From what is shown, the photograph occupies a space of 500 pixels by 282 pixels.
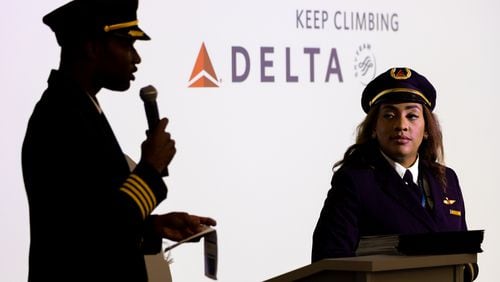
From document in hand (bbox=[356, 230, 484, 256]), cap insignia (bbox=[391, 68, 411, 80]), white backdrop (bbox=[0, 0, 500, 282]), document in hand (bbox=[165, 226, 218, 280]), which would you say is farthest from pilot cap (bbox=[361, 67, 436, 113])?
white backdrop (bbox=[0, 0, 500, 282])

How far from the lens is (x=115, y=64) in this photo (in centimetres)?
208

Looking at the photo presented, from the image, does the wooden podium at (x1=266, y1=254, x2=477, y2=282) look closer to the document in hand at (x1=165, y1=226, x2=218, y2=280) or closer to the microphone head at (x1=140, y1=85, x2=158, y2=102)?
the document in hand at (x1=165, y1=226, x2=218, y2=280)

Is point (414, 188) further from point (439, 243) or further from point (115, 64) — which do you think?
point (115, 64)

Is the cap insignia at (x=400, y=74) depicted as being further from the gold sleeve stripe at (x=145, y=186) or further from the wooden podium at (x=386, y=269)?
the gold sleeve stripe at (x=145, y=186)

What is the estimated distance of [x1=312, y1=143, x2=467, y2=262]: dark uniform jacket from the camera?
2.62m

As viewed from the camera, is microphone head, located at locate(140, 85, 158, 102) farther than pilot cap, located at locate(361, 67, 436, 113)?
No

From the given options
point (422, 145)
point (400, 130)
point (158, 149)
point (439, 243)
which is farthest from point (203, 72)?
point (158, 149)

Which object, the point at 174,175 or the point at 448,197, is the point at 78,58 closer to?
the point at 448,197

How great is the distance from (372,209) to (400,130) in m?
0.21

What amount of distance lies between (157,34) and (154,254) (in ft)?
6.29

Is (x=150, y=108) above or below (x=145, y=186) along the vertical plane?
above

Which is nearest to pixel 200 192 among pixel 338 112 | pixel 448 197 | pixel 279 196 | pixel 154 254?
pixel 279 196

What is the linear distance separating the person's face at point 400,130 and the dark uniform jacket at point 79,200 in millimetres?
904

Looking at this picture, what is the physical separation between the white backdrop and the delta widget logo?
0.02 meters
